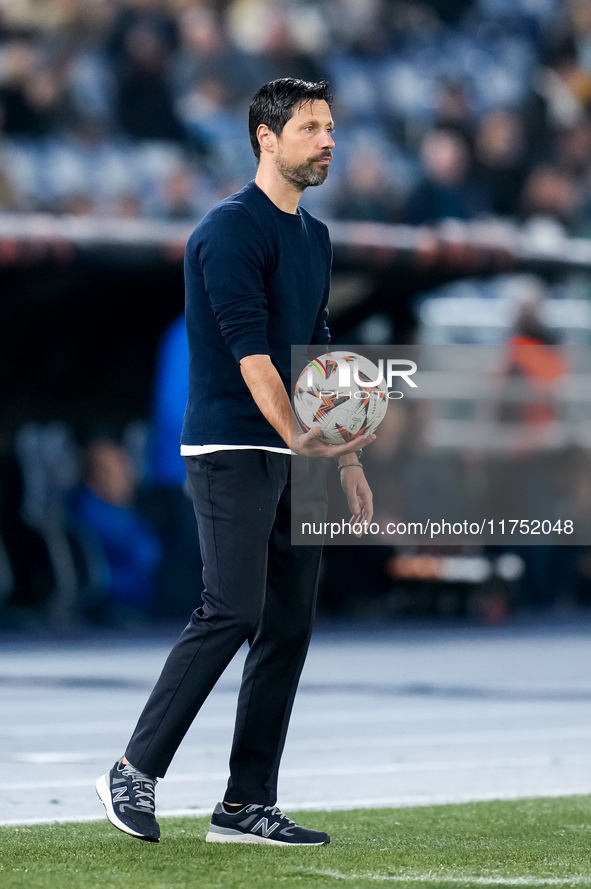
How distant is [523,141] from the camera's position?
60.9 ft

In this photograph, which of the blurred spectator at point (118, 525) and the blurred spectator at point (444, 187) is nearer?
the blurred spectator at point (118, 525)

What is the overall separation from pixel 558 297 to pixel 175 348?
22.8 ft

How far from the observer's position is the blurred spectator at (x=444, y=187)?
600 inches

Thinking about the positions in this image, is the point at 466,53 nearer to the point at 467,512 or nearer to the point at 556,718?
the point at 467,512

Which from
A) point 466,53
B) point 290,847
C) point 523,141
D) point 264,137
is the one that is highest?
point 466,53

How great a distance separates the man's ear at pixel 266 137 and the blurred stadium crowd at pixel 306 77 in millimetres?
8263

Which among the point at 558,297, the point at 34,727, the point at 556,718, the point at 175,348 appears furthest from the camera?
the point at 558,297

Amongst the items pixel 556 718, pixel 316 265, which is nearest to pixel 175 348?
pixel 556 718

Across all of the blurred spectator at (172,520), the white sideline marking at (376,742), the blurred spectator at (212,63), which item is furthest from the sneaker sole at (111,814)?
the blurred spectator at (212,63)

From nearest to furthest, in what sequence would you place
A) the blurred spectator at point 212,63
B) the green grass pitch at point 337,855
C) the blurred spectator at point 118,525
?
the green grass pitch at point 337,855 → the blurred spectator at point 118,525 → the blurred spectator at point 212,63

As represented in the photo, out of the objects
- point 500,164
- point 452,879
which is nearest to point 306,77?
point 500,164

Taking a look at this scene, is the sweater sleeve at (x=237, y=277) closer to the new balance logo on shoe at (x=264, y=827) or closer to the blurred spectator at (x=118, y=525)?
the new balance logo on shoe at (x=264, y=827)

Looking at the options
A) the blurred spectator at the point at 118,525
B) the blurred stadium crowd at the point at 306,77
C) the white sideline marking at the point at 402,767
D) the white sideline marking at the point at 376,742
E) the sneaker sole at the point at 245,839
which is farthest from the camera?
the blurred stadium crowd at the point at 306,77

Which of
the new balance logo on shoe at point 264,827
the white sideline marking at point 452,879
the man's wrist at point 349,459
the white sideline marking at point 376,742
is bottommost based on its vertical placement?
the white sideline marking at point 376,742
